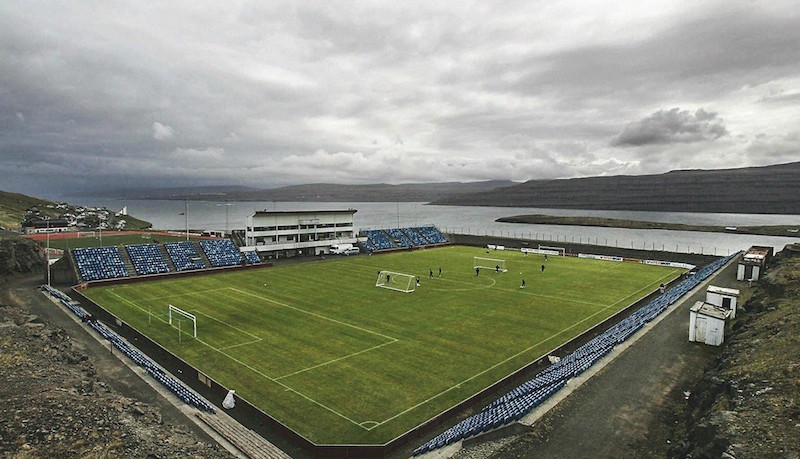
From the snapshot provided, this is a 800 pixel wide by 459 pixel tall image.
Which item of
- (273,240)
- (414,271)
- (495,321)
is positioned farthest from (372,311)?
(273,240)

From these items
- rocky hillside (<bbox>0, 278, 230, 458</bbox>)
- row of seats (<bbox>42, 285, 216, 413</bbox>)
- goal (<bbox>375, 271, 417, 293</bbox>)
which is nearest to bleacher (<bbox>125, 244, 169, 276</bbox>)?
row of seats (<bbox>42, 285, 216, 413</bbox>)

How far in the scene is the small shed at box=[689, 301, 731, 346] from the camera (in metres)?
27.2

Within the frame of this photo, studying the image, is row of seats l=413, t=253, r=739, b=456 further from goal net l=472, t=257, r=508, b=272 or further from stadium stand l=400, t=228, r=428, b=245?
stadium stand l=400, t=228, r=428, b=245

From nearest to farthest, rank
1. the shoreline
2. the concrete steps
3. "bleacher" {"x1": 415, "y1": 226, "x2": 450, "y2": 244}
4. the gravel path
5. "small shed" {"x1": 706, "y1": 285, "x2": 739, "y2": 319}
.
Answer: the gravel path < the concrete steps < "small shed" {"x1": 706, "y1": 285, "x2": 739, "y2": 319} < "bleacher" {"x1": 415, "y1": 226, "x2": 450, "y2": 244} < the shoreline

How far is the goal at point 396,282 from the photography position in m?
48.5

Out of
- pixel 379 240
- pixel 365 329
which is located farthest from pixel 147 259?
pixel 379 240

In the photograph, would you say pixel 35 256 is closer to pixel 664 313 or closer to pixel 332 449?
pixel 332 449

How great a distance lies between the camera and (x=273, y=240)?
72.3 meters

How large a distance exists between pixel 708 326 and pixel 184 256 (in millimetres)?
57312

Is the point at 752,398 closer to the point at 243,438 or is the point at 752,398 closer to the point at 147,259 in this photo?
the point at 243,438

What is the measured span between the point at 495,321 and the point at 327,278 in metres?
24.3

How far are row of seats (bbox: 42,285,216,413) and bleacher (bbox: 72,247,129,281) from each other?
12.8 m

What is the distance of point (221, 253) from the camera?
2502 inches

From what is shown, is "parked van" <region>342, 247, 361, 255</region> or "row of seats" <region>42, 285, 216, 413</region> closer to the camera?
"row of seats" <region>42, 285, 216, 413</region>
